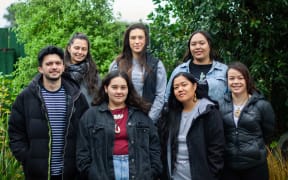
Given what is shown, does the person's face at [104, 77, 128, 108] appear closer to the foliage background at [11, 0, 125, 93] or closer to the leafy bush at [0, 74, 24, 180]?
the leafy bush at [0, 74, 24, 180]

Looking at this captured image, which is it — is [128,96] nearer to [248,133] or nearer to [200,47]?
[200,47]

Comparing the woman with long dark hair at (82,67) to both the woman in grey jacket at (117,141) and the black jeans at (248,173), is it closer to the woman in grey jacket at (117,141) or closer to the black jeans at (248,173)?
the woman in grey jacket at (117,141)

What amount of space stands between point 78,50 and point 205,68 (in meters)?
1.29

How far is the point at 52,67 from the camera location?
4332 mm

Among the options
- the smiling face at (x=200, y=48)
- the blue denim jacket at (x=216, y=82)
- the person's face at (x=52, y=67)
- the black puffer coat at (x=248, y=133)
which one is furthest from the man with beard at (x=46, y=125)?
the black puffer coat at (x=248, y=133)

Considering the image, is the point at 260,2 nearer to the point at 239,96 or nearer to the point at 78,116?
the point at 239,96

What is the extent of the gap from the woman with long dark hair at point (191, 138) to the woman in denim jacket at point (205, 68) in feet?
0.77

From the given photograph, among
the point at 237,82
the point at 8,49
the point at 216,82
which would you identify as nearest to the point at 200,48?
the point at 216,82

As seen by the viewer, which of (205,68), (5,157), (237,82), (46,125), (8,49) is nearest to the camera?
(46,125)

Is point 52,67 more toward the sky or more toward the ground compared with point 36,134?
more toward the sky

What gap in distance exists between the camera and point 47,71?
4328 mm

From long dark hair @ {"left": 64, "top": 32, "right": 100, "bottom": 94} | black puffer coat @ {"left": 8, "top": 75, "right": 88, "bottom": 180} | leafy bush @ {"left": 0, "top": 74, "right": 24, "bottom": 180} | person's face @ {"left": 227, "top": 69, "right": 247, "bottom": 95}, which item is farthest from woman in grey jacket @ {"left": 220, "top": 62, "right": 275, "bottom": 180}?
leafy bush @ {"left": 0, "top": 74, "right": 24, "bottom": 180}

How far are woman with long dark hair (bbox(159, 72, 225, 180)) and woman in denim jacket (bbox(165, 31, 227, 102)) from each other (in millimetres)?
234

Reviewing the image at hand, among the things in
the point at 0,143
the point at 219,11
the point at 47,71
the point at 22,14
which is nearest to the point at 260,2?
the point at 219,11
